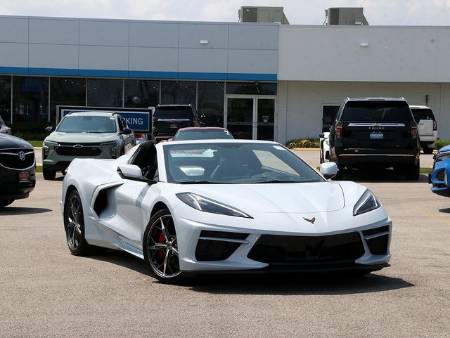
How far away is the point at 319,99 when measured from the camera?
144ft

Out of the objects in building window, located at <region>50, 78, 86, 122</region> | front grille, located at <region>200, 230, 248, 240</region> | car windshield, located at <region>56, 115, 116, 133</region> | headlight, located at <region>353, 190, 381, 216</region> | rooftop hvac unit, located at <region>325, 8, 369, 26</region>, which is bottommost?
front grille, located at <region>200, 230, 248, 240</region>

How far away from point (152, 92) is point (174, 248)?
36282mm

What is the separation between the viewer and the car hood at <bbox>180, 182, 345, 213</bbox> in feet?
23.5

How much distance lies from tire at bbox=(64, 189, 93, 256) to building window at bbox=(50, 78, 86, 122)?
34.2 m

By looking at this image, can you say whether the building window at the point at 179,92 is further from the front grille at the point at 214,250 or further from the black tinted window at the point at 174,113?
the front grille at the point at 214,250

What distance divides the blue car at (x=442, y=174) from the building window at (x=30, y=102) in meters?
31.6

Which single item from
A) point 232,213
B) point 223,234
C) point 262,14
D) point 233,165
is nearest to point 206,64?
point 262,14

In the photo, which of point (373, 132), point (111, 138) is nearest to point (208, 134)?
point (111, 138)

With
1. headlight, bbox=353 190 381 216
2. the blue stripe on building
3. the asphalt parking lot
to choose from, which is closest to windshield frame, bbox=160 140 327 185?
headlight, bbox=353 190 381 216

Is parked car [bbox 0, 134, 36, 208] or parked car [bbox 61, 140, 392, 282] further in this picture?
parked car [bbox 0, 134, 36, 208]

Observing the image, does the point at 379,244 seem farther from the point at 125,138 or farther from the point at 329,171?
the point at 125,138

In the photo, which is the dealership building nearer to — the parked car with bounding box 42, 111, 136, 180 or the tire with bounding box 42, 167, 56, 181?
the parked car with bounding box 42, 111, 136, 180

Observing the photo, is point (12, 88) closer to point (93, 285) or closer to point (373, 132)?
point (373, 132)

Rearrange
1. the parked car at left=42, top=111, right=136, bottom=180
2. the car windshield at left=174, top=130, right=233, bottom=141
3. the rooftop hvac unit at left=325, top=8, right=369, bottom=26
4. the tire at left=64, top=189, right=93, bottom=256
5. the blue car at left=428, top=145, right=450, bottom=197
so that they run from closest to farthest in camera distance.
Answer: the tire at left=64, top=189, right=93, bottom=256
the blue car at left=428, top=145, right=450, bottom=197
the parked car at left=42, top=111, right=136, bottom=180
the car windshield at left=174, top=130, right=233, bottom=141
the rooftop hvac unit at left=325, top=8, right=369, bottom=26
